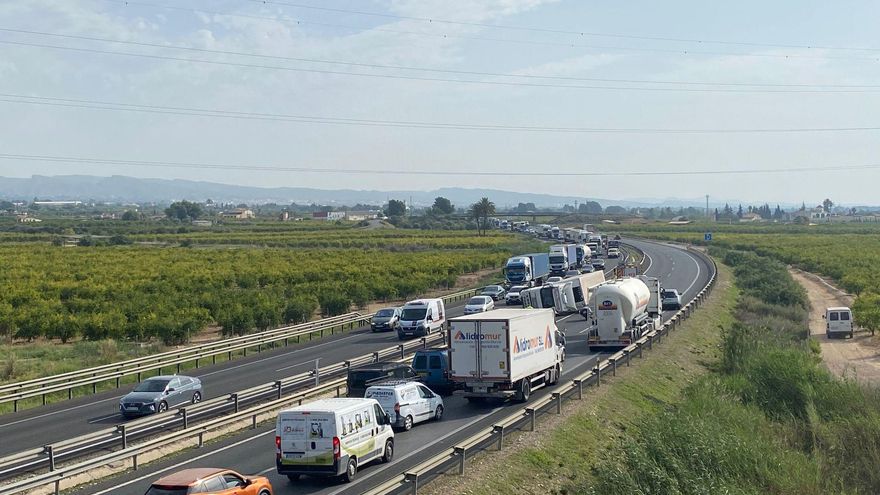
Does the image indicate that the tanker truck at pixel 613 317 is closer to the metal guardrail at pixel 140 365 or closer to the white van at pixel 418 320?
the white van at pixel 418 320

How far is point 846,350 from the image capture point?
5591 centimetres

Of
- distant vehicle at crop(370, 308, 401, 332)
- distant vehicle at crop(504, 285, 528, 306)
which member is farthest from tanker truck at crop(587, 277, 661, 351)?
distant vehicle at crop(504, 285, 528, 306)

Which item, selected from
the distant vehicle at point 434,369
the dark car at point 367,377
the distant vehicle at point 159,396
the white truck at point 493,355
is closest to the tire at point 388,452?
the white truck at point 493,355

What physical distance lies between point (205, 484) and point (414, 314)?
31151 millimetres

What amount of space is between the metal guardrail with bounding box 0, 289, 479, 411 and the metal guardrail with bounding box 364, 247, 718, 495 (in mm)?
16930

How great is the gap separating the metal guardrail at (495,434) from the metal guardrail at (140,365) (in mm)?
16930

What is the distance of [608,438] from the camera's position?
28234 millimetres

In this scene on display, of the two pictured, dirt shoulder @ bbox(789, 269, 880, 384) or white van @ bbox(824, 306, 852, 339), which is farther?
white van @ bbox(824, 306, 852, 339)

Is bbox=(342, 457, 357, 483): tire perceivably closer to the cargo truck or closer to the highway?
the highway

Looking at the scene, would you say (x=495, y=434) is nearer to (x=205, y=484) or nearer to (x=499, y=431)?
(x=499, y=431)

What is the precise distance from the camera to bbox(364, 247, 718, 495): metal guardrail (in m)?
18.9

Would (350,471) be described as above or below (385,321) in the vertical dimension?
above

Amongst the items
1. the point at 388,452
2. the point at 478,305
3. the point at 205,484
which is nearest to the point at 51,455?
the point at 205,484

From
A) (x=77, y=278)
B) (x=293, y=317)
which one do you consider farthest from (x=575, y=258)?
(x=77, y=278)
